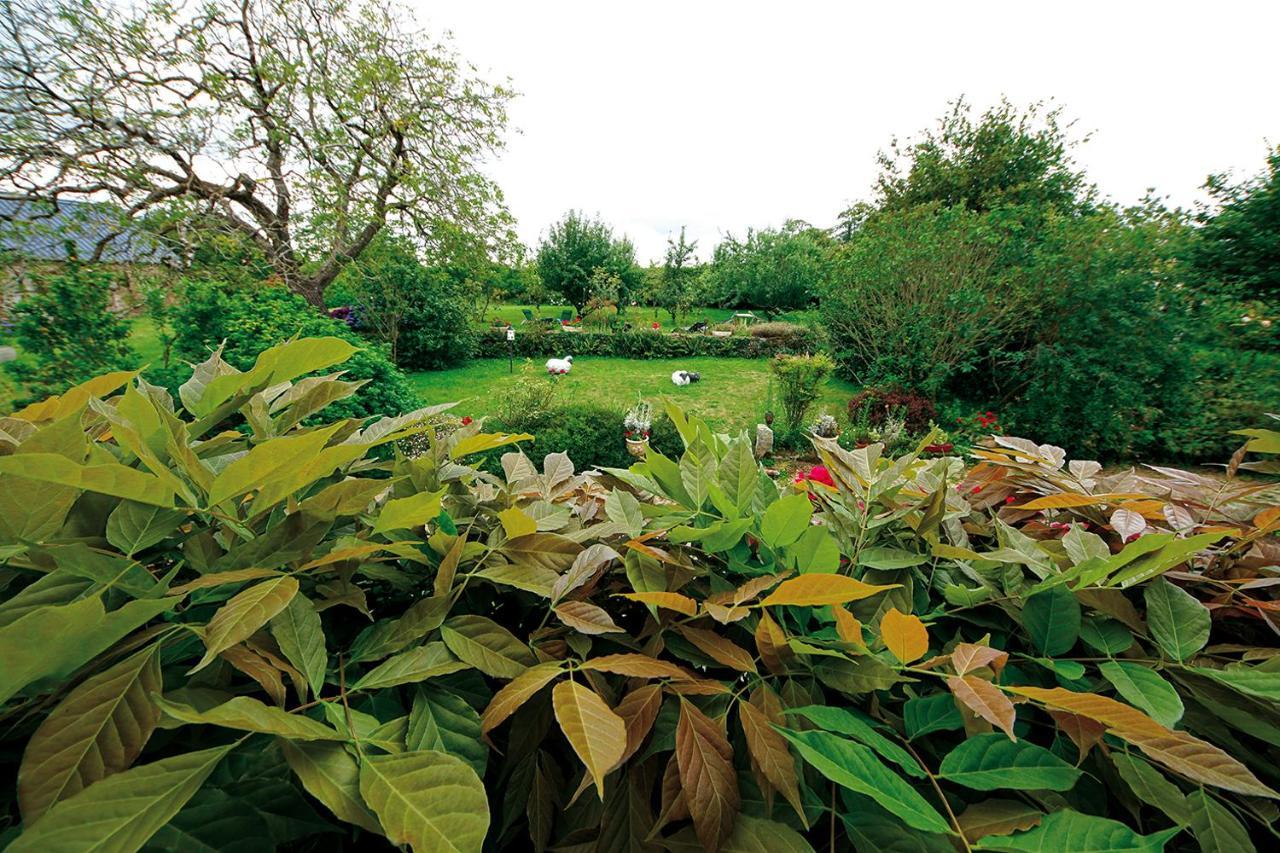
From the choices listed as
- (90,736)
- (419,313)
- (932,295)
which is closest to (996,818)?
(90,736)

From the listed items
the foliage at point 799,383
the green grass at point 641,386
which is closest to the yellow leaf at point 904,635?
the foliage at point 799,383

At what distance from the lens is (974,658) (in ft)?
1.49

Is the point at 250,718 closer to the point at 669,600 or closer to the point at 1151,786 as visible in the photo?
the point at 669,600

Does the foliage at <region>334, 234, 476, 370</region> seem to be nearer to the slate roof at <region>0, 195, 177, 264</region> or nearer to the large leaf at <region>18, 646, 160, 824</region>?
the slate roof at <region>0, 195, 177, 264</region>

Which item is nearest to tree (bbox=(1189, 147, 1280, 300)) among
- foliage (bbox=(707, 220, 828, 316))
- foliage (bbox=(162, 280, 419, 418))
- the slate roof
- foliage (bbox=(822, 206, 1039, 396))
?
foliage (bbox=(822, 206, 1039, 396))

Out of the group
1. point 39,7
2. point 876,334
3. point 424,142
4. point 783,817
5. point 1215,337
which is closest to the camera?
point 783,817

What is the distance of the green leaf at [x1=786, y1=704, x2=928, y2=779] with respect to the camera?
42 cm

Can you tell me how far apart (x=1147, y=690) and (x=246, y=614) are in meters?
0.83

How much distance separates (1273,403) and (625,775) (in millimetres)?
10764

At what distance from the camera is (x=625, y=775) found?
48 centimetres

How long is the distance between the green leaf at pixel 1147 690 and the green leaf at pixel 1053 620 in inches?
1.5

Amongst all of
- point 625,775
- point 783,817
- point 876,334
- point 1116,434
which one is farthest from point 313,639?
point 876,334

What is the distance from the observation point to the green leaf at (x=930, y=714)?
48 cm

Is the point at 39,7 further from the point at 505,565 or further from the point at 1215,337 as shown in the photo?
the point at 1215,337
